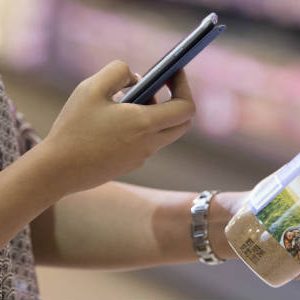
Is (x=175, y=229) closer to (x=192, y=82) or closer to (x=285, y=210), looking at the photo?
(x=285, y=210)

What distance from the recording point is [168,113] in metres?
0.65

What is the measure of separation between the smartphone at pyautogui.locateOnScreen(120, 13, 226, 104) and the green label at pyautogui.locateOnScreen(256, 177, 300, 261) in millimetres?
152

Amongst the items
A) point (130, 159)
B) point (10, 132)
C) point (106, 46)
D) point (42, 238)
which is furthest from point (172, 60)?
point (106, 46)

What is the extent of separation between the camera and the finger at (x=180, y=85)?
0.68m

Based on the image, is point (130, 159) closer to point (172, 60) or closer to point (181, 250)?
point (172, 60)

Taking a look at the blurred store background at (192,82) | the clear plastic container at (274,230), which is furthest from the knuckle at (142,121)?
the blurred store background at (192,82)

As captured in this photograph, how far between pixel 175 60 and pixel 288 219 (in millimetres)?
179

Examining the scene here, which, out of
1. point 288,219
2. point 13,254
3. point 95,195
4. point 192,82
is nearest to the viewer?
point 288,219

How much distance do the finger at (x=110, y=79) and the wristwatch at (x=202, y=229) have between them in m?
0.24

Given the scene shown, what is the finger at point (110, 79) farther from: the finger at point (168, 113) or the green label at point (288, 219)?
the green label at point (288, 219)

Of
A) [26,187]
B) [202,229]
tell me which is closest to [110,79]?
[26,187]

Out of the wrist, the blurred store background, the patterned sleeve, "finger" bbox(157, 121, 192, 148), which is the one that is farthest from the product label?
the blurred store background

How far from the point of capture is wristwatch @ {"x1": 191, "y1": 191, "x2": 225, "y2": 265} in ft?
2.74

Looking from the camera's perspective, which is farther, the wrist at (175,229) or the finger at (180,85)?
the wrist at (175,229)
